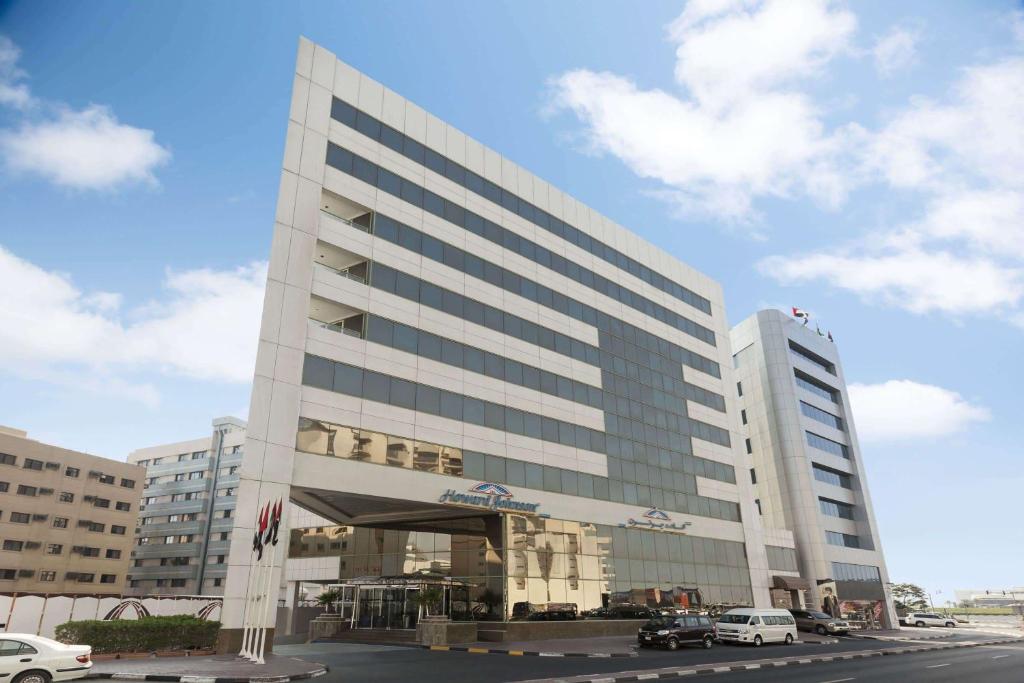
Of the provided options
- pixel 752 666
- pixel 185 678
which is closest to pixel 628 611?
pixel 752 666

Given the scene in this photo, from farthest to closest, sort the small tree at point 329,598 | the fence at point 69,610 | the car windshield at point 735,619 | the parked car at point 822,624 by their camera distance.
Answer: the parked car at point 822,624 < the small tree at point 329,598 < the car windshield at point 735,619 < the fence at point 69,610

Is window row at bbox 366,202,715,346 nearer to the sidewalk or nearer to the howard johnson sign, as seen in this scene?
the howard johnson sign

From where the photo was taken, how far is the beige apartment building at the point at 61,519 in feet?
286

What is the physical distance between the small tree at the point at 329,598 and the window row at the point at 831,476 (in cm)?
5761

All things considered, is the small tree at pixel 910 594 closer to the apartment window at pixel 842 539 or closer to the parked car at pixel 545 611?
the apartment window at pixel 842 539

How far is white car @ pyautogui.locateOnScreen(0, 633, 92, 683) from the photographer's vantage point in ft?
58.2

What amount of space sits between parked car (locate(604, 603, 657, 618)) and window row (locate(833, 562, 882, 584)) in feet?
124

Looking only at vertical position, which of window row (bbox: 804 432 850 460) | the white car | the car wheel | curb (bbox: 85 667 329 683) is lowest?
curb (bbox: 85 667 329 683)

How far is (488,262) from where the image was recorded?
155ft

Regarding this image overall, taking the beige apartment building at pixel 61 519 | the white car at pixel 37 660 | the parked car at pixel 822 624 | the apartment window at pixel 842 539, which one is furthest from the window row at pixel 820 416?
the beige apartment building at pixel 61 519

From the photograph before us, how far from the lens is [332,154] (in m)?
40.3

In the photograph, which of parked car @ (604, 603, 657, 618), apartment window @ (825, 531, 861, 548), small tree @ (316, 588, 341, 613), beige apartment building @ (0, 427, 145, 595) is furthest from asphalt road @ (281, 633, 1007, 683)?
beige apartment building @ (0, 427, 145, 595)

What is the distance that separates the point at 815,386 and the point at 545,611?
6023cm

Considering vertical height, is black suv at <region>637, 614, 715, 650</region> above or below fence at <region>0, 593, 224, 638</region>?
below
